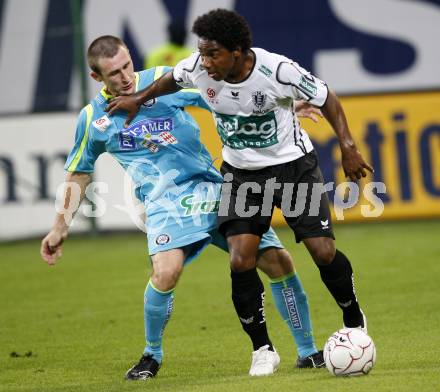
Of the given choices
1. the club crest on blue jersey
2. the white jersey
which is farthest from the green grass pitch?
the club crest on blue jersey

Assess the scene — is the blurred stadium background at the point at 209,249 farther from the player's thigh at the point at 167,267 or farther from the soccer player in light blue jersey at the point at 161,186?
the player's thigh at the point at 167,267

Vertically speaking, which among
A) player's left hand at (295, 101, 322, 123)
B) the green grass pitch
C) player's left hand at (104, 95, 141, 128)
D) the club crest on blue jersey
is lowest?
the green grass pitch

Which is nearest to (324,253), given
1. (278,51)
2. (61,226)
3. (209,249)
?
(61,226)

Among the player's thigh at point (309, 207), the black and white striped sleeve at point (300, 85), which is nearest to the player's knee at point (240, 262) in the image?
the player's thigh at point (309, 207)

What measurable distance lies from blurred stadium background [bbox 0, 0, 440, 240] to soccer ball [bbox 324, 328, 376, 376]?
8399 millimetres

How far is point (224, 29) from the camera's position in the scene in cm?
600

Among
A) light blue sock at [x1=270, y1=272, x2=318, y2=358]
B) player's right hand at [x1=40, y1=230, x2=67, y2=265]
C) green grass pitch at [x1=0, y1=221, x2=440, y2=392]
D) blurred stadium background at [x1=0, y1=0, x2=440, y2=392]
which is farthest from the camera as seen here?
blurred stadium background at [x1=0, y1=0, x2=440, y2=392]

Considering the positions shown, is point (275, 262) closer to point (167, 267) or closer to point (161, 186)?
point (167, 267)

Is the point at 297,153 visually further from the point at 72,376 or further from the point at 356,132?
the point at 356,132

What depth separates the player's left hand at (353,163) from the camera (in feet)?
19.6

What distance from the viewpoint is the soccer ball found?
6.00 metres

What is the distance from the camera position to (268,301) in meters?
9.66

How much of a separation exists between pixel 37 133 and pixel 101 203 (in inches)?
49.0

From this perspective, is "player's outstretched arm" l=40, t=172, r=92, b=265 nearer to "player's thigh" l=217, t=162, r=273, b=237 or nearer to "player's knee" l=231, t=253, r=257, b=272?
"player's thigh" l=217, t=162, r=273, b=237
